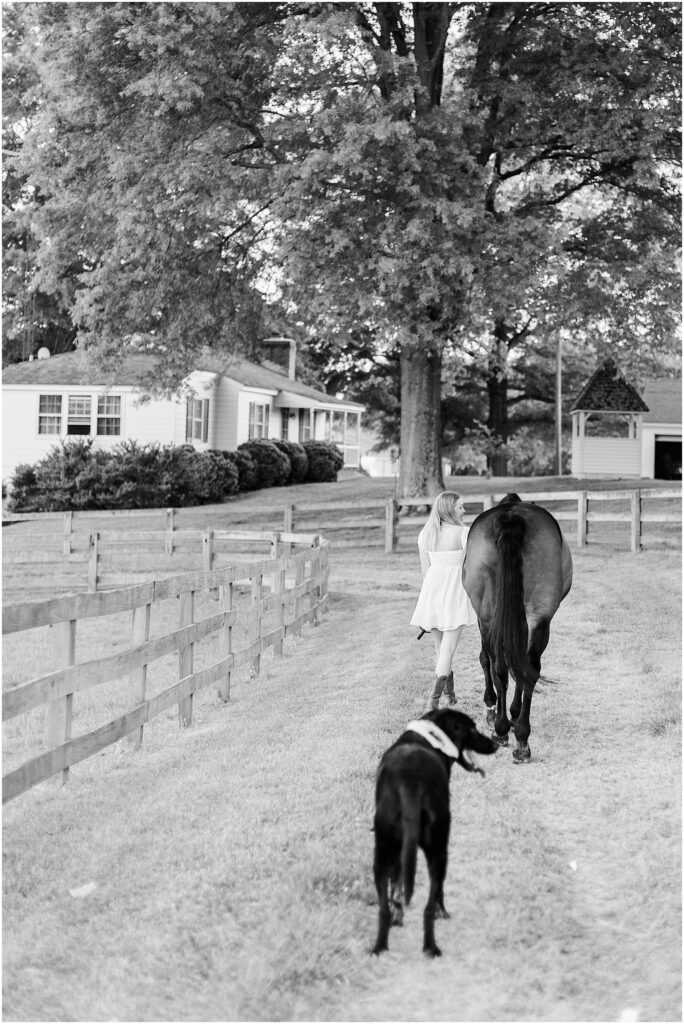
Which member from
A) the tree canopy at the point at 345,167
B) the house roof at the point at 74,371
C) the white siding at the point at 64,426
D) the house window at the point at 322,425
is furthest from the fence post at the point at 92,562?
the house window at the point at 322,425

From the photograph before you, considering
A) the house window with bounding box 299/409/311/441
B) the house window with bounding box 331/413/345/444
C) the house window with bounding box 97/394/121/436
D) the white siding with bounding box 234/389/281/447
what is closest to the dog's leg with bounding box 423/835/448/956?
the house window with bounding box 97/394/121/436

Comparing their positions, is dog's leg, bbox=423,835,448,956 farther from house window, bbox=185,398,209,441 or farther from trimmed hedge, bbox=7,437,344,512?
house window, bbox=185,398,209,441

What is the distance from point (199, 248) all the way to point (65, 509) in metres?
13.4

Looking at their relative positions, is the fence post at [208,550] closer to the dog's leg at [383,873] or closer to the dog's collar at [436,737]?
the dog's collar at [436,737]

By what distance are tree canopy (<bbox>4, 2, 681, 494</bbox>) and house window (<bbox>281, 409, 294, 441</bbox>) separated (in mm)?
21450

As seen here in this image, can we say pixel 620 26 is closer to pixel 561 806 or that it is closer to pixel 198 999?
pixel 561 806

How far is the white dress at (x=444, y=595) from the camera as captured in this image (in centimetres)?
848

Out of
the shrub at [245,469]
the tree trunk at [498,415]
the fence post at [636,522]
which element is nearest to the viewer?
the fence post at [636,522]

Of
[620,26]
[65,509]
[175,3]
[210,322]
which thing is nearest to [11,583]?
[210,322]

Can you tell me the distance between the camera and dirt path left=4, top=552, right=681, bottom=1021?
4328 mm

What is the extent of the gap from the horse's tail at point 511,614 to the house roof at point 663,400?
128 feet

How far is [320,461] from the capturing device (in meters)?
45.7

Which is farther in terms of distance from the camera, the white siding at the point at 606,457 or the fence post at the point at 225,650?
the white siding at the point at 606,457

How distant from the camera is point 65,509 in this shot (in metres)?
34.9
